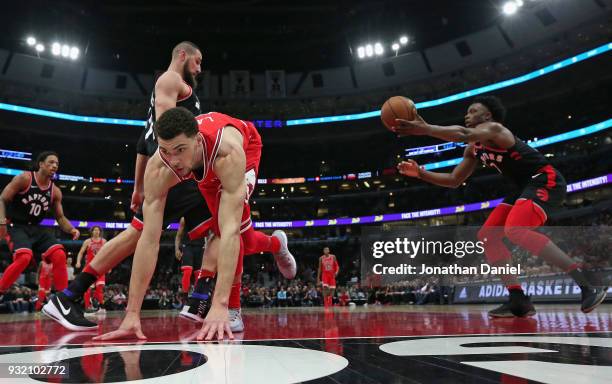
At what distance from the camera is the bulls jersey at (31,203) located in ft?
16.1

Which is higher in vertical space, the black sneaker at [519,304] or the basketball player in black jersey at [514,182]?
the basketball player in black jersey at [514,182]

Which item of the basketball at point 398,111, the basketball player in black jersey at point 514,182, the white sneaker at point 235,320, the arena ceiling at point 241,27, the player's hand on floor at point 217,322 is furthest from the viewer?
the arena ceiling at point 241,27

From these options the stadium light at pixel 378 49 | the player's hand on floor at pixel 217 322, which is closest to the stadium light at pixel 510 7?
the stadium light at pixel 378 49

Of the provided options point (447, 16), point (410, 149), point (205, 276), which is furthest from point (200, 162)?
point (410, 149)

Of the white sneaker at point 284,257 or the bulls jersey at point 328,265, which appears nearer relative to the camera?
the white sneaker at point 284,257

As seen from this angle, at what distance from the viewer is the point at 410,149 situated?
30844 millimetres

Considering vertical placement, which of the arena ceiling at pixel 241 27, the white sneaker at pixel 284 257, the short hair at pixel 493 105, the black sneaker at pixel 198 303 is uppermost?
the arena ceiling at pixel 241 27

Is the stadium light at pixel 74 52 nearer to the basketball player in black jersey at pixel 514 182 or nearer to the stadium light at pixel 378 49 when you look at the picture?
the stadium light at pixel 378 49

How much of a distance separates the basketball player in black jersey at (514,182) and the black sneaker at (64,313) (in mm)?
2655

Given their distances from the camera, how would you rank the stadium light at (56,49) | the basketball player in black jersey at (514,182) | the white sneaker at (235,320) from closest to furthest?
1. the white sneaker at (235,320)
2. the basketball player in black jersey at (514,182)
3. the stadium light at (56,49)

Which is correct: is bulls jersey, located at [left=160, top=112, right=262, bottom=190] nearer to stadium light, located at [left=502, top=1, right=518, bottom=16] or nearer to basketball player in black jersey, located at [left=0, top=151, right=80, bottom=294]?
basketball player in black jersey, located at [left=0, top=151, right=80, bottom=294]

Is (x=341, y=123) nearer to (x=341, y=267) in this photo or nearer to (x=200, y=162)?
(x=341, y=267)

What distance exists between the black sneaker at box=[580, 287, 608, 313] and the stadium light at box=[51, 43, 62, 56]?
2940 centimetres

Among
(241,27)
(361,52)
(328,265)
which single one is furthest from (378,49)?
(328,265)
